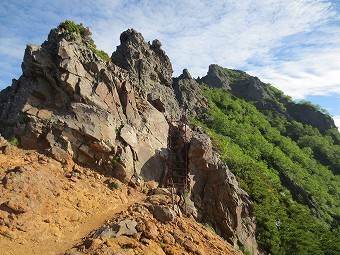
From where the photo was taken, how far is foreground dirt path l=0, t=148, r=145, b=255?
12.2 m

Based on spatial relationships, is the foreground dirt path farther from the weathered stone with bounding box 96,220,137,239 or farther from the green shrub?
the weathered stone with bounding box 96,220,137,239

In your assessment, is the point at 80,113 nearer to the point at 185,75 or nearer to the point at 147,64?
the point at 147,64

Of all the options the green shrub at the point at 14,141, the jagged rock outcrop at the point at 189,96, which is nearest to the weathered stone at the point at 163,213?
the green shrub at the point at 14,141

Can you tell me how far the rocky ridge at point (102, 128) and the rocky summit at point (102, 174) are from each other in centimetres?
7

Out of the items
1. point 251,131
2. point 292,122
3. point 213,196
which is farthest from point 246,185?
point 292,122

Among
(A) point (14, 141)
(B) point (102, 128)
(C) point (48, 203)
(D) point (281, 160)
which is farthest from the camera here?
(D) point (281, 160)

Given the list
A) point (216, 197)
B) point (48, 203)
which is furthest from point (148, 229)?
point (216, 197)

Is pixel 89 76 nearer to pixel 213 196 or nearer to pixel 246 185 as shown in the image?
pixel 213 196

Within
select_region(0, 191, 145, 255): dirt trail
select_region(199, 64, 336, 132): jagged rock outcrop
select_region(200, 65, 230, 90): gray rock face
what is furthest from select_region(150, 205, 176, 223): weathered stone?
select_region(200, 65, 230, 90): gray rock face

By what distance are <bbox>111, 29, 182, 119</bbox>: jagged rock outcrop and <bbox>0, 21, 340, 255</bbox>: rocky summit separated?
25.4 ft

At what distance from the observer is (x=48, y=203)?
13.8 meters

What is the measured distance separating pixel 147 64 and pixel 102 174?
69.3ft

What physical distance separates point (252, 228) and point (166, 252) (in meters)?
11.7

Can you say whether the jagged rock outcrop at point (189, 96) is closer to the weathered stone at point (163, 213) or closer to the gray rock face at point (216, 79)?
the gray rock face at point (216, 79)
